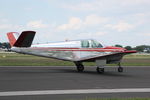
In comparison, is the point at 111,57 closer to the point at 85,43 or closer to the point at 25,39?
the point at 85,43

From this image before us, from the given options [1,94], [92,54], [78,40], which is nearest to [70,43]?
[78,40]

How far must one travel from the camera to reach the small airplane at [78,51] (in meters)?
19.8

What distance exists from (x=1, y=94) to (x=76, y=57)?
441 inches

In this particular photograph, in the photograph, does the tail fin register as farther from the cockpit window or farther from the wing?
the cockpit window

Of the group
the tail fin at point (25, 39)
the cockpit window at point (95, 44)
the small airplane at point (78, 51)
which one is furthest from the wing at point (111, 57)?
the tail fin at point (25, 39)

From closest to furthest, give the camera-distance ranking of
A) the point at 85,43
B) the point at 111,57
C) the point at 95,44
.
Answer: the point at 111,57
the point at 95,44
the point at 85,43

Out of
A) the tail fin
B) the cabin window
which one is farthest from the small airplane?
the tail fin

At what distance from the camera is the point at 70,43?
21234 millimetres

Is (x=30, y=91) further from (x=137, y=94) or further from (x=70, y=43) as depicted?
(x=70, y=43)

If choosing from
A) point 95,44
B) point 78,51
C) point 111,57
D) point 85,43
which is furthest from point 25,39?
point 111,57

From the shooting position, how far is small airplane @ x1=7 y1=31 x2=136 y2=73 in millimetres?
19828

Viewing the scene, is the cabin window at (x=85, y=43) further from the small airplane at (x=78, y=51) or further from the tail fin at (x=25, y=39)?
the tail fin at (x=25, y=39)

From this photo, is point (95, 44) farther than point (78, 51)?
No

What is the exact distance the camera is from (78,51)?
69.1 feet
